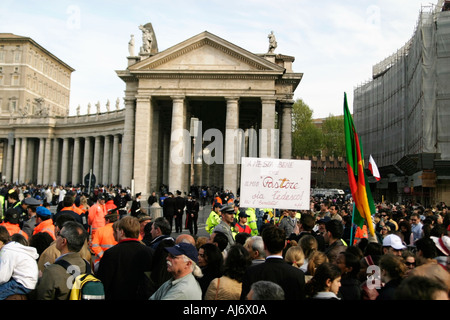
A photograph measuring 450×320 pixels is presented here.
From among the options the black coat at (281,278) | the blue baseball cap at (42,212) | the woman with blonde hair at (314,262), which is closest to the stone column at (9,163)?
the blue baseball cap at (42,212)

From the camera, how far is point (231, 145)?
38.8 m

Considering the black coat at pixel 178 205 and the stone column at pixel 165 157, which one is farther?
the stone column at pixel 165 157

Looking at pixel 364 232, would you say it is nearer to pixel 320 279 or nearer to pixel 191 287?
pixel 320 279

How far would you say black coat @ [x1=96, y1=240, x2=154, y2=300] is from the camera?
5734mm

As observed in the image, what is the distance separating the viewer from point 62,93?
110688mm

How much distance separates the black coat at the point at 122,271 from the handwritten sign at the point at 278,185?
583 cm

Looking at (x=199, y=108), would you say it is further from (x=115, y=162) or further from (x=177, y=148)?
(x=115, y=162)

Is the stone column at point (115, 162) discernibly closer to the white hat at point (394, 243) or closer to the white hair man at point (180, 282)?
the white hat at point (394, 243)

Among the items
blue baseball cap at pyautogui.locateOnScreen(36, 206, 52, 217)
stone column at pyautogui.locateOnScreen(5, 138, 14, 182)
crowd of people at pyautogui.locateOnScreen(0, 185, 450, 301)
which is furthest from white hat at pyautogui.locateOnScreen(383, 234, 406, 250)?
stone column at pyautogui.locateOnScreen(5, 138, 14, 182)

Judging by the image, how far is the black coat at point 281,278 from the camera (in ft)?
15.8

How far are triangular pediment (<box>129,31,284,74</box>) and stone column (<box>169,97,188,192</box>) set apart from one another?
10.7ft

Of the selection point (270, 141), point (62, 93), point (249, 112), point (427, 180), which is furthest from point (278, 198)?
point (62, 93)

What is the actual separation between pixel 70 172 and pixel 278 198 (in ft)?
212

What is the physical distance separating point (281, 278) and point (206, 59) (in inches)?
1429
